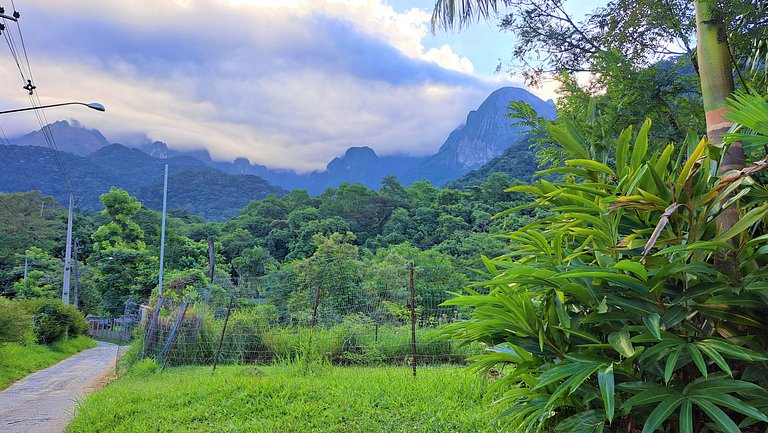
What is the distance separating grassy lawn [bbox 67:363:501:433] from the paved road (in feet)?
1.70

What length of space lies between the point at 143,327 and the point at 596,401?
9620 millimetres

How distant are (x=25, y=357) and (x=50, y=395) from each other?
4068 millimetres

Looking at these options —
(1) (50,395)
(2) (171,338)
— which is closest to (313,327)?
(2) (171,338)

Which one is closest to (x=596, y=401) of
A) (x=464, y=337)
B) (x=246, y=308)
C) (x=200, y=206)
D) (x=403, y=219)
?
(x=464, y=337)

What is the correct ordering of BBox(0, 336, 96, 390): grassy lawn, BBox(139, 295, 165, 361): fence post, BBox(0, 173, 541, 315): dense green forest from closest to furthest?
BBox(139, 295, 165, 361): fence post < BBox(0, 336, 96, 390): grassy lawn < BBox(0, 173, 541, 315): dense green forest

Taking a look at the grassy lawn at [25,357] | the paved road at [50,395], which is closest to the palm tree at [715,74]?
the paved road at [50,395]

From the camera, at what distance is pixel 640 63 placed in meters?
3.63

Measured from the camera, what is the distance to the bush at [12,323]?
9398 mm

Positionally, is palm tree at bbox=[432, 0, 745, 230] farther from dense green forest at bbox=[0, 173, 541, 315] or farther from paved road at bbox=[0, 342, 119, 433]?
dense green forest at bbox=[0, 173, 541, 315]

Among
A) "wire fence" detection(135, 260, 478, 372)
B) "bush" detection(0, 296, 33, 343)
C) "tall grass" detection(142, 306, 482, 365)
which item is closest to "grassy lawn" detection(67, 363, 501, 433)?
"wire fence" detection(135, 260, 478, 372)

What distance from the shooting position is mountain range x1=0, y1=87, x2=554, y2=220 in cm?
4916

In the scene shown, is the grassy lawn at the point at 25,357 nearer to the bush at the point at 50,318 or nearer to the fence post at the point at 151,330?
the bush at the point at 50,318

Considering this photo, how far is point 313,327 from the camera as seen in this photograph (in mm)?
6340

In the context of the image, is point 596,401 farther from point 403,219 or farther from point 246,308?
point 403,219
